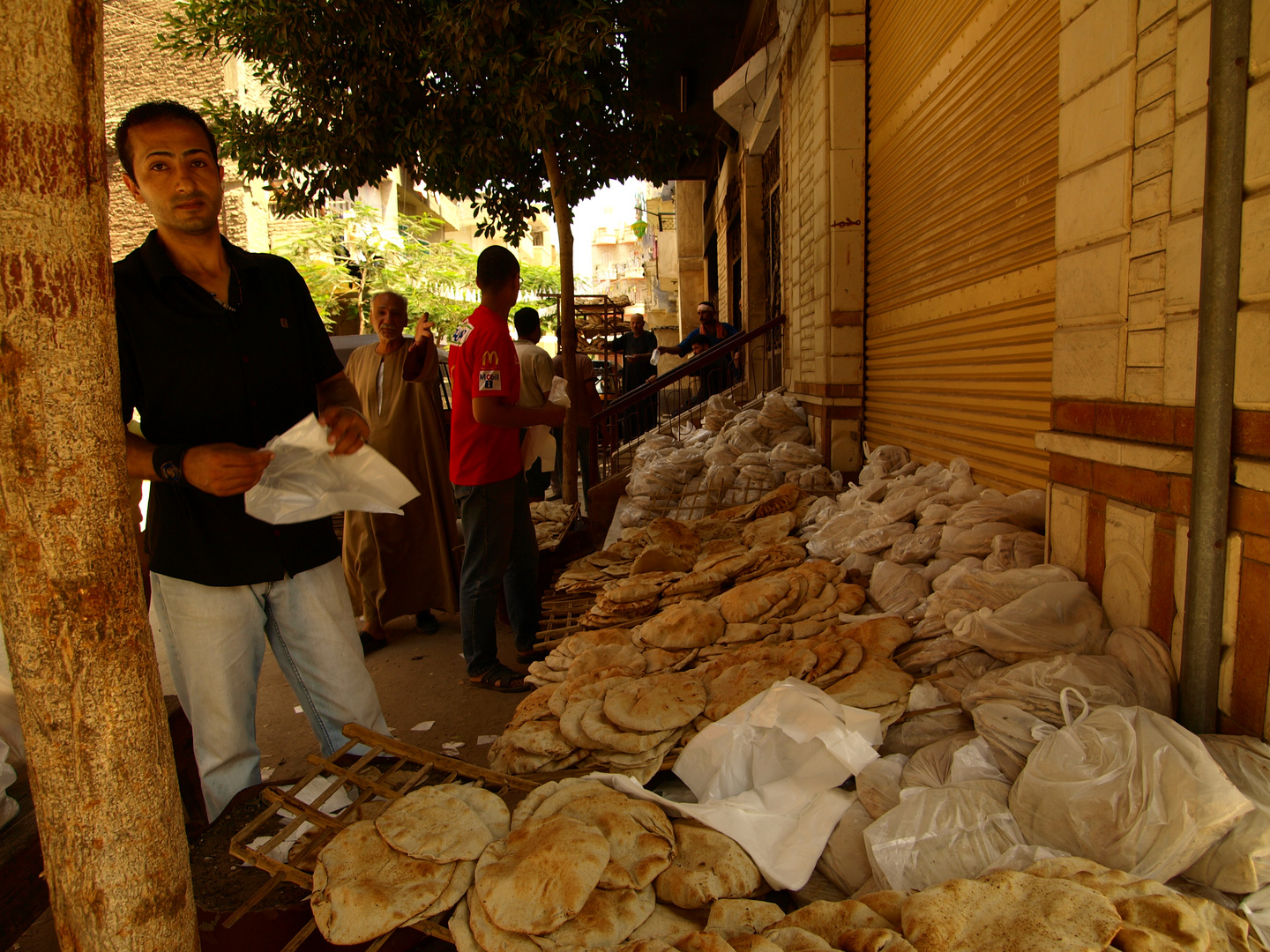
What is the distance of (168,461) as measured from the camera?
5.98 ft

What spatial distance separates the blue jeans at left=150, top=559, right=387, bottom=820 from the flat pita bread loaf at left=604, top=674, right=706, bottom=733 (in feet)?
2.49

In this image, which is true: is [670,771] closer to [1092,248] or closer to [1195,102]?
[1092,248]

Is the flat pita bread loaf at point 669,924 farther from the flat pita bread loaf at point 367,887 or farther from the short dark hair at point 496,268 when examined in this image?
the short dark hair at point 496,268

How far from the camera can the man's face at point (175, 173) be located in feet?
6.15

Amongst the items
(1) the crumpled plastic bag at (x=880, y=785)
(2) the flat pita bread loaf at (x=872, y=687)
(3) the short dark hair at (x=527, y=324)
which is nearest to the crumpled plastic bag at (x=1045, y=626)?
(2) the flat pita bread loaf at (x=872, y=687)

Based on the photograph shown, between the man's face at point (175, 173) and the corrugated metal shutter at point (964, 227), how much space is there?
2.83 metres

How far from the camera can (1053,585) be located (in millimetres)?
2252

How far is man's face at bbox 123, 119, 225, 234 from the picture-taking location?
6.15 ft

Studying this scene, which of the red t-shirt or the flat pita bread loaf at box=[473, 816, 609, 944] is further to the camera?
the red t-shirt

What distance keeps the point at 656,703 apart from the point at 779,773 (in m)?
0.49

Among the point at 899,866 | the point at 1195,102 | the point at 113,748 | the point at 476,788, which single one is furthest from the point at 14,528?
the point at 1195,102

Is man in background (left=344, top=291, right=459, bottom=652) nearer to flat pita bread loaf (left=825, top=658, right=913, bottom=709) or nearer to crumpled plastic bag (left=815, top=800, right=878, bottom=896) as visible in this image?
flat pita bread loaf (left=825, top=658, right=913, bottom=709)

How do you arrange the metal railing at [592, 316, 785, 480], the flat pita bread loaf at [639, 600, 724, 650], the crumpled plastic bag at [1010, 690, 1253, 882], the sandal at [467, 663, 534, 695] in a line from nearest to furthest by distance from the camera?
the crumpled plastic bag at [1010, 690, 1253, 882]
the flat pita bread loaf at [639, 600, 724, 650]
the sandal at [467, 663, 534, 695]
the metal railing at [592, 316, 785, 480]

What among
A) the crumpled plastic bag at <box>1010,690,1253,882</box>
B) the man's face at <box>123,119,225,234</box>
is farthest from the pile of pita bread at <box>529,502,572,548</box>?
the crumpled plastic bag at <box>1010,690,1253,882</box>
